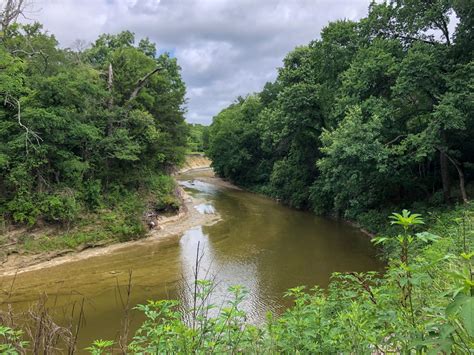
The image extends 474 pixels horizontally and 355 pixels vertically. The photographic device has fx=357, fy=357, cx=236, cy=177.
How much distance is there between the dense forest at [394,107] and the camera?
12.6 metres

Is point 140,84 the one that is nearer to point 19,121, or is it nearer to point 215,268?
point 19,121

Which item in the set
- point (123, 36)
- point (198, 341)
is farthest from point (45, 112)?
point (123, 36)

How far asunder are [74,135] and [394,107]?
13.1 meters

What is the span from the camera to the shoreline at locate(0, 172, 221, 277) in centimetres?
1248

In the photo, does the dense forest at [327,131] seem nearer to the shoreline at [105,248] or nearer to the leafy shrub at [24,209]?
the leafy shrub at [24,209]

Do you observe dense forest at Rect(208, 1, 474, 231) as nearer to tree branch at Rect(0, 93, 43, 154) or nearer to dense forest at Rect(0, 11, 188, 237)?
dense forest at Rect(0, 11, 188, 237)

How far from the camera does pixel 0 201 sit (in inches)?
530

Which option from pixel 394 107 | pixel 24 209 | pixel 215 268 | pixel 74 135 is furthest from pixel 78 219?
pixel 394 107

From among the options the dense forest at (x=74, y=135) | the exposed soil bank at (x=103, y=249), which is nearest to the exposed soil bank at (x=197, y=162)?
the exposed soil bank at (x=103, y=249)

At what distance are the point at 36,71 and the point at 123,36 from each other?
17.4m

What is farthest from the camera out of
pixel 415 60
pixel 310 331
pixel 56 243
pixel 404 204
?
pixel 404 204

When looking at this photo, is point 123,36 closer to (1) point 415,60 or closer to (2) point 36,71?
(2) point 36,71

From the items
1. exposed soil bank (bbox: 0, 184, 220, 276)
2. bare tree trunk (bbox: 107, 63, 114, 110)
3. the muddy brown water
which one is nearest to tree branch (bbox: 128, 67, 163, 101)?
bare tree trunk (bbox: 107, 63, 114, 110)

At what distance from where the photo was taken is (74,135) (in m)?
14.8
